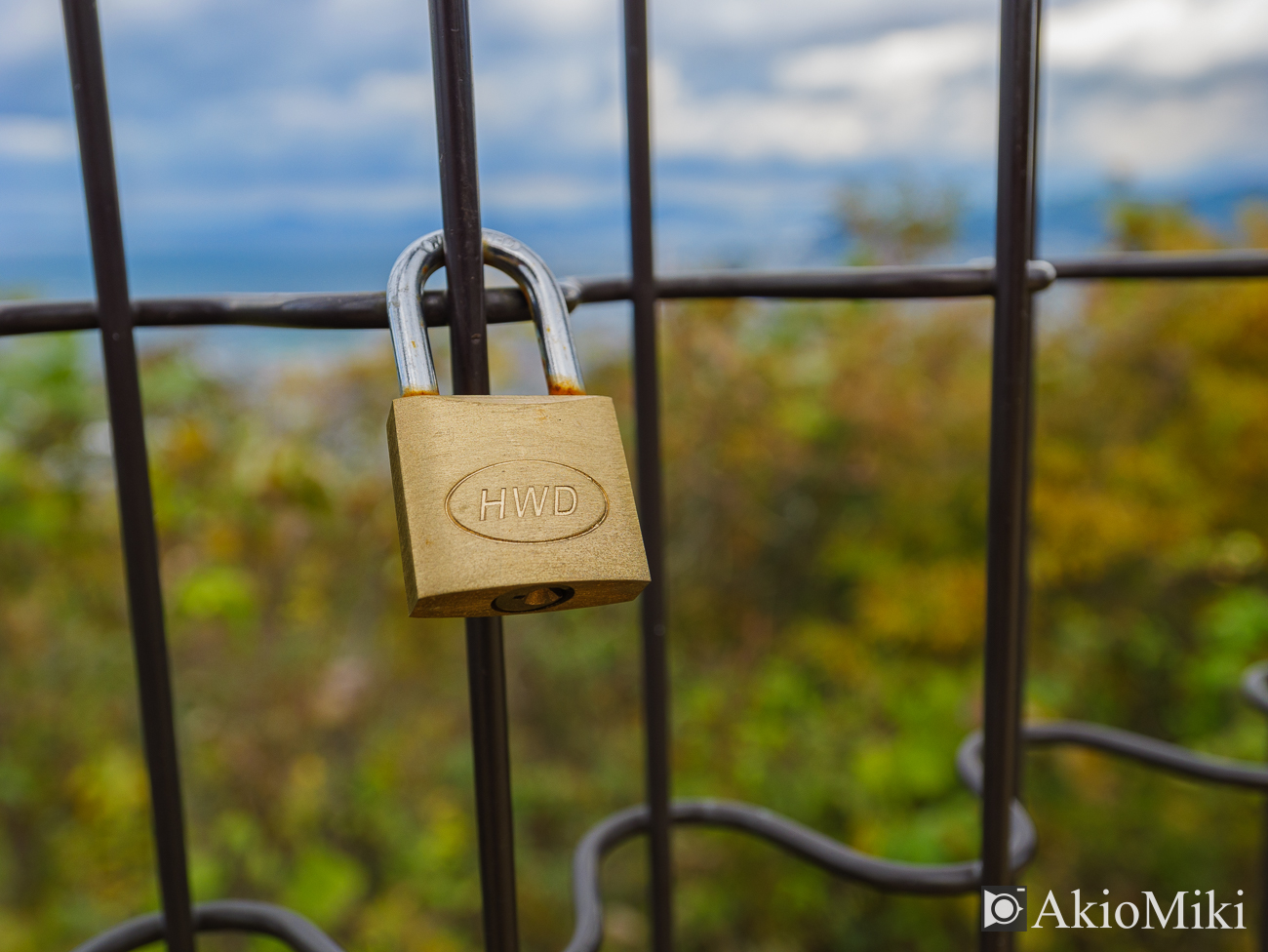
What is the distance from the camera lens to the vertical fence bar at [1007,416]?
48cm

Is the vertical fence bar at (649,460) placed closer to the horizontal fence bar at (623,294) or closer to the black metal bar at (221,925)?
the horizontal fence bar at (623,294)

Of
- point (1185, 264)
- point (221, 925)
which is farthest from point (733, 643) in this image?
point (221, 925)

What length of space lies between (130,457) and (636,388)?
274mm

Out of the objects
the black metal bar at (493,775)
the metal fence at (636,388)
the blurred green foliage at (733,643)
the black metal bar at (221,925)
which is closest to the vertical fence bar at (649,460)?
the metal fence at (636,388)

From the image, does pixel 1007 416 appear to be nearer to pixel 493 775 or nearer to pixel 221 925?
pixel 493 775

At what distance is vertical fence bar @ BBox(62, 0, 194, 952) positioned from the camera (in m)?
0.43

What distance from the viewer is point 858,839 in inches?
95.3

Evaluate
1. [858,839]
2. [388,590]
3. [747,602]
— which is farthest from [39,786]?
[858,839]

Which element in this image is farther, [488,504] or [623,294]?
[623,294]

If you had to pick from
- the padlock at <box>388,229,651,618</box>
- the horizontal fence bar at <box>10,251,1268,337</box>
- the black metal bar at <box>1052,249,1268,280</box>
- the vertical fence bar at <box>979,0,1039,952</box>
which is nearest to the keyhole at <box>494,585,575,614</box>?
the padlock at <box>388,229,651,618</box>

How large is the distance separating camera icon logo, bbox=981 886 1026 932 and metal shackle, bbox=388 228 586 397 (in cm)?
37

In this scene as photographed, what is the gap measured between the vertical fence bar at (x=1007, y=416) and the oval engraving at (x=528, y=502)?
245 mm

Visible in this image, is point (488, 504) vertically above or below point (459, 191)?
below

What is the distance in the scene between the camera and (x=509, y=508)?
36cm
